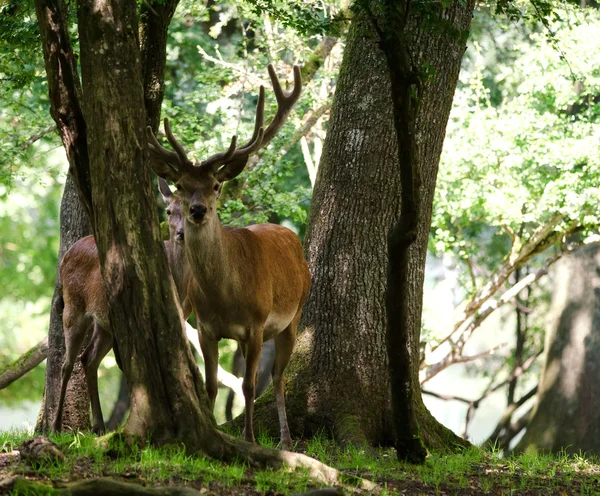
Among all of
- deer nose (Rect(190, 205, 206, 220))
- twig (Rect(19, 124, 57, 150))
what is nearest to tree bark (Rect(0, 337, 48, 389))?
twig (Rect(19, 124, 57, 150))

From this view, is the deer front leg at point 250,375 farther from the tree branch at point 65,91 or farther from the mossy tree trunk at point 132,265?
the tree branch at point 65,91

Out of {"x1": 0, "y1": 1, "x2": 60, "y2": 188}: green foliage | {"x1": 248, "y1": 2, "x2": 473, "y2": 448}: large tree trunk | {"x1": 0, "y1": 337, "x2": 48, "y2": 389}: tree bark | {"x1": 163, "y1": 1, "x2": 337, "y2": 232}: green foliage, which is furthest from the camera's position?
{"x1": 163, "y1": 1, "x2": 337, "y2": 232}: green foliage

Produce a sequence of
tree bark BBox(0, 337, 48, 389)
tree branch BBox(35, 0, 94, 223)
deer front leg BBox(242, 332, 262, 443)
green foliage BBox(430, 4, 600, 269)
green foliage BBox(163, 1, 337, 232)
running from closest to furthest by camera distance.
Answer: tree branch BBox(35, 0, 94, 223)
deer front leg BBox(242, 332, 262, 443)
tree bark BBox(0, 337, 48, 389)
green foliage BBox(163, 1, 337, 232)
green foliage BBox(430, 4, 600, 269)

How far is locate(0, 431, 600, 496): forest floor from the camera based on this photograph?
5203 millimetres

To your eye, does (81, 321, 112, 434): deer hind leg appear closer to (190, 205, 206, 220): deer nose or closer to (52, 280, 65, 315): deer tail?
(52, 280, 65, 315): deer tail

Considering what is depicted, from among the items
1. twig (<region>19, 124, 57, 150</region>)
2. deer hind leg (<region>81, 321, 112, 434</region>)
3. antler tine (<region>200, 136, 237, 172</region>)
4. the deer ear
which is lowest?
deer hind leg (<region>81, 321, 112, 434</region>)

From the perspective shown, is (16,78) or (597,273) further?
(597,273)

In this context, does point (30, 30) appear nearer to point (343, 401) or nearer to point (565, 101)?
point (343, 401)

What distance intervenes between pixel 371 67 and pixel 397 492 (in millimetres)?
A: 4111

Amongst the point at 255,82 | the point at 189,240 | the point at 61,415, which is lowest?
the point at 61,415

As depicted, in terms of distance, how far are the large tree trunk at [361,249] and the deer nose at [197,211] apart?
1.99 meters

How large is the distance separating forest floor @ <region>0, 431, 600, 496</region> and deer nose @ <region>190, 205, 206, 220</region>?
5.40 ft

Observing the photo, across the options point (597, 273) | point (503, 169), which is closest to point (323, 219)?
point (503, 169)

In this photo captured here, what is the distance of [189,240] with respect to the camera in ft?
22.7
